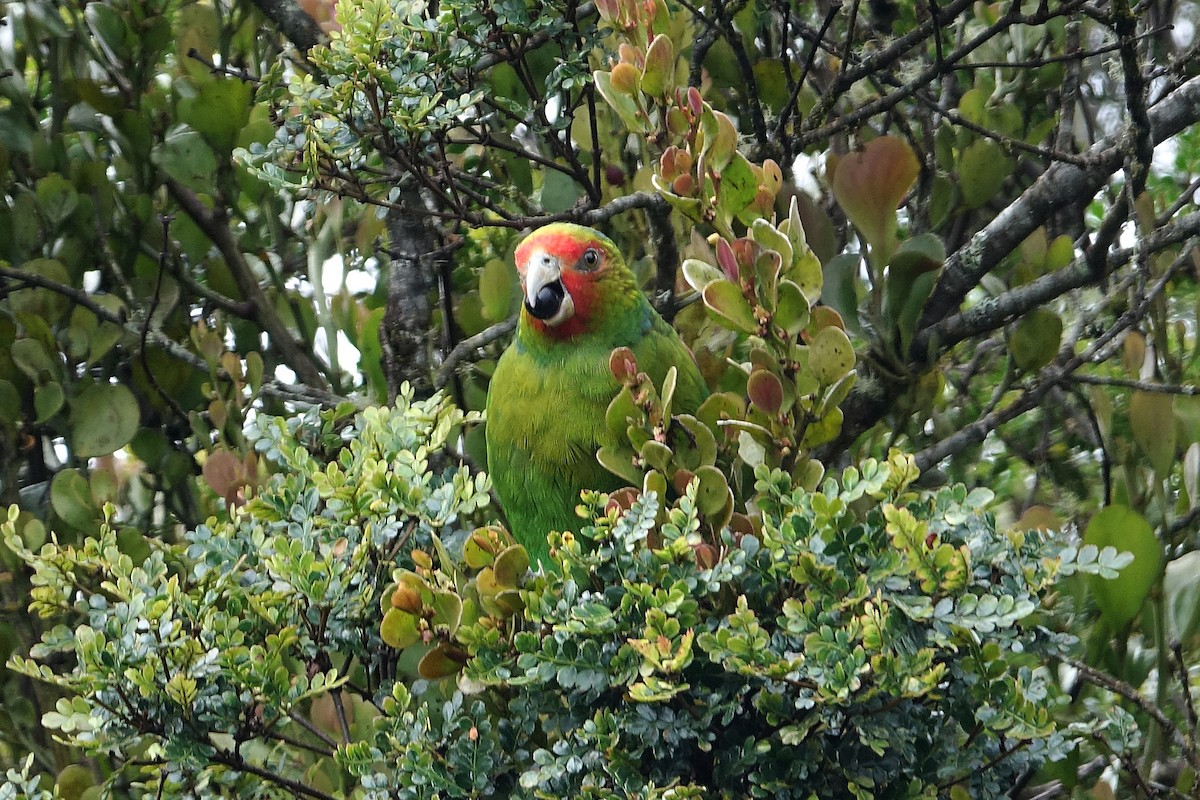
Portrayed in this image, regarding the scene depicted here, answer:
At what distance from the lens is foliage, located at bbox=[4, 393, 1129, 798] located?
46.8 inches

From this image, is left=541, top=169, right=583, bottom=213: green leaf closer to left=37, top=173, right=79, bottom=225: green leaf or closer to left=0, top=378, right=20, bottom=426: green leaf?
left=37, top=173, right=79, bottom=225: green leaf

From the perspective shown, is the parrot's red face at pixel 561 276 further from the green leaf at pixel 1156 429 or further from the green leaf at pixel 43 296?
the green leaf at pixel 1156 429

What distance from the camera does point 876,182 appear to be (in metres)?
1.79

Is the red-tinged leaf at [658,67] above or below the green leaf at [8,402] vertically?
above

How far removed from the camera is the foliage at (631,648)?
3.90 ft

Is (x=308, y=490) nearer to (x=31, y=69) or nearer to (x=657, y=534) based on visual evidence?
(x=657, y=534)

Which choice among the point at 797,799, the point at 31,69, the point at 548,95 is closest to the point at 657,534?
the point at 797,799

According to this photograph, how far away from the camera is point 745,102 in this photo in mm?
2605

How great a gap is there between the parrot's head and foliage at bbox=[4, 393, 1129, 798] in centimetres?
99

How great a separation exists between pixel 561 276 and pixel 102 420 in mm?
1037

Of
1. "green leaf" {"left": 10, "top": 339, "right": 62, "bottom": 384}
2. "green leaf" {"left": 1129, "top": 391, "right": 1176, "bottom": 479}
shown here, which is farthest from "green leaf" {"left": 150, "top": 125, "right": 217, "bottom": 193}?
"green leaf" {"left": 1129, "top": 391, "right": 1176, "bottom": 479}

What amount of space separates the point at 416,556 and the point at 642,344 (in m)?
1.17

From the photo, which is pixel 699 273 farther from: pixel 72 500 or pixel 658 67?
pixel 72 500

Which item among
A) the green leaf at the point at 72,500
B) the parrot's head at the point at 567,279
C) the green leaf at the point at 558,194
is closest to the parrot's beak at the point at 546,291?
the parrot's head at the point at 567,279
